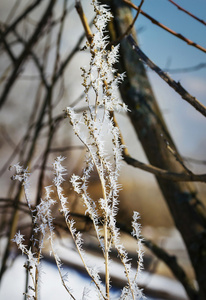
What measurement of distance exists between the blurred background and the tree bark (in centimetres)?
14

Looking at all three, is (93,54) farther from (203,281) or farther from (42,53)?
(42,53)

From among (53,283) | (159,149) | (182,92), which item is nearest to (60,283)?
(53,283)

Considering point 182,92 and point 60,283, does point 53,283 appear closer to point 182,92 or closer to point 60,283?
point 60,283

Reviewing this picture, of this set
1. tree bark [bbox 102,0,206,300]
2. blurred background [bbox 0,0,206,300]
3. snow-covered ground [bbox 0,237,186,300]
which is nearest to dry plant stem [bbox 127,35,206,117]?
tree bark [bbox 102,0,206,300]

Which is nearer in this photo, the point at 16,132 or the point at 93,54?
the point at 93,54

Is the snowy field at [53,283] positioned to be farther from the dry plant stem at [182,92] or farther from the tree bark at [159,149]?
the dry plant stem at [182,92]

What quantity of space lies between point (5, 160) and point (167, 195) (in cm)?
60

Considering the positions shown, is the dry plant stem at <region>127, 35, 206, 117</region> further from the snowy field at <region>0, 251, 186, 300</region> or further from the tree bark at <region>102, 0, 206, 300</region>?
the snowy field at <region>0, 251, 186, 300</region>

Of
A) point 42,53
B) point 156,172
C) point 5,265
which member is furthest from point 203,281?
point 42,53

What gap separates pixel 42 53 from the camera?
110 centimetres

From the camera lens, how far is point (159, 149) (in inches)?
25.7

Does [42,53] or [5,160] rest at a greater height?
[42,53]

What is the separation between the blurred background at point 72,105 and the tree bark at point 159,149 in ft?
0.47

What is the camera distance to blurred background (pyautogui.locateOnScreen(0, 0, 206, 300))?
0.88 meters
